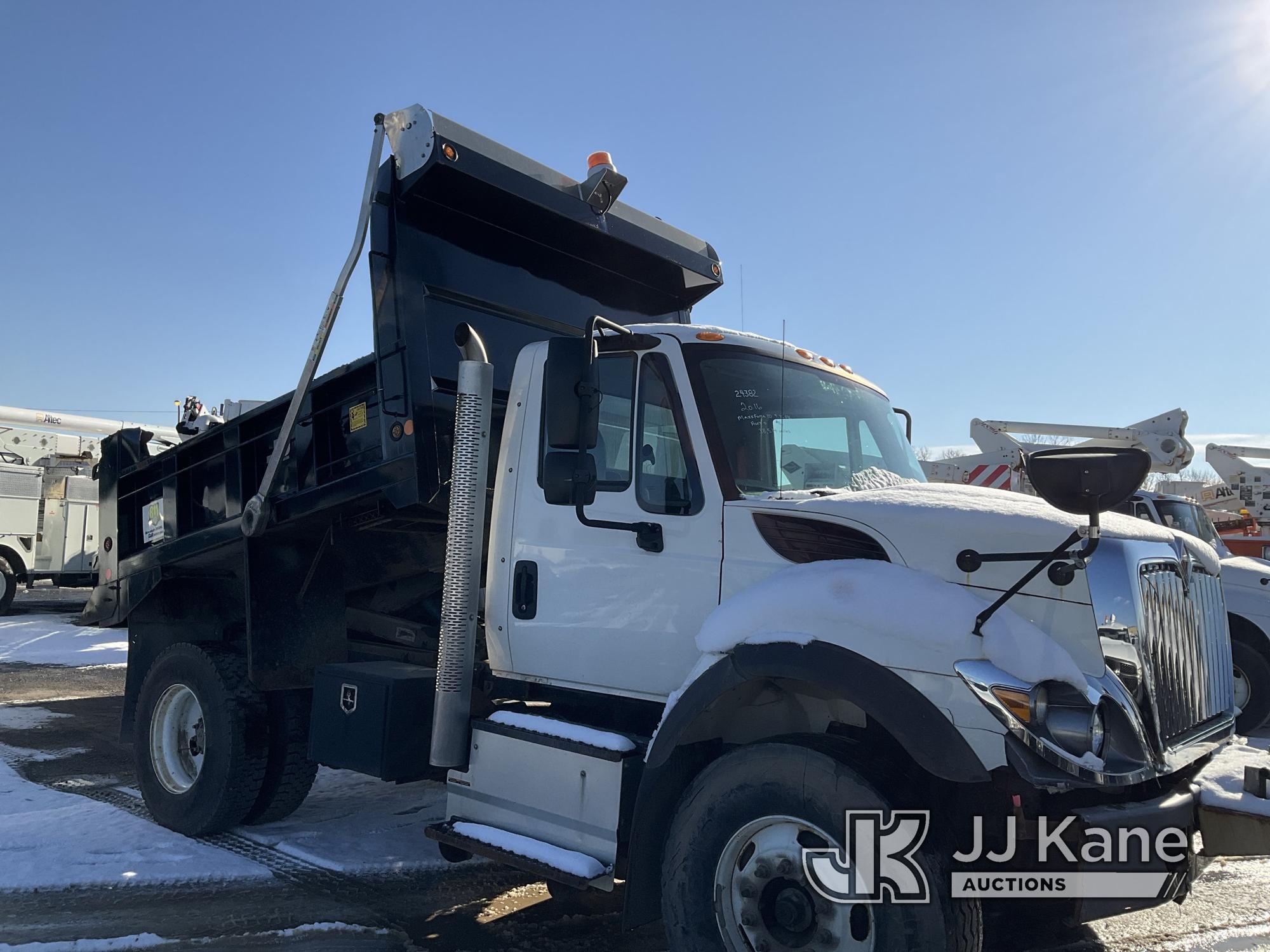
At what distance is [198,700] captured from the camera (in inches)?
211

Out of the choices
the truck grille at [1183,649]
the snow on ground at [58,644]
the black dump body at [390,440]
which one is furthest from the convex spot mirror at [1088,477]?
the snow on ground at [58,644]

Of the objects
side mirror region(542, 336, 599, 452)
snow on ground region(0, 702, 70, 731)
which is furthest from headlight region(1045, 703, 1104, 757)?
snow on ground region(0, 702, 70, 731)

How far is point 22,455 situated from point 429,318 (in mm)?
20786

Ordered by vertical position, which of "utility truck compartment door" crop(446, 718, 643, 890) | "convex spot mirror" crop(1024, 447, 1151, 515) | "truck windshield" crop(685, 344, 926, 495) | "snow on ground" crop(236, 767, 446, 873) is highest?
"truck windshield" crop(685, 344, 926, 495)

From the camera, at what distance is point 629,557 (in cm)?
370

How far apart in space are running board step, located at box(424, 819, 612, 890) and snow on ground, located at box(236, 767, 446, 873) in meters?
1.01

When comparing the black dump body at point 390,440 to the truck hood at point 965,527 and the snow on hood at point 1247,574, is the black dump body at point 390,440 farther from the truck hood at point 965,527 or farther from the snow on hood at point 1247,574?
the snow on hood at point 1247,574

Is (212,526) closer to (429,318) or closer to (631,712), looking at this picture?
(429,318)

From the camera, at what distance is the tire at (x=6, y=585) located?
59.9 feet

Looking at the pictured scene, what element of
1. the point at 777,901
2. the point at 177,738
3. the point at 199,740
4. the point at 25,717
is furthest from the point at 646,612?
the point at 25,717

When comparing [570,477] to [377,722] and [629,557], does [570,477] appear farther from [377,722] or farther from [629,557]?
[377,722]

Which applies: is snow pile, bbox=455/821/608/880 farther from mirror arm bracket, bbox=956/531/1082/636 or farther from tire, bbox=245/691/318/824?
tire, bbox=245/691/318/824

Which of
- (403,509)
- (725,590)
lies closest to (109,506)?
(403,509)

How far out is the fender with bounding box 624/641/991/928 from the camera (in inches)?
106
